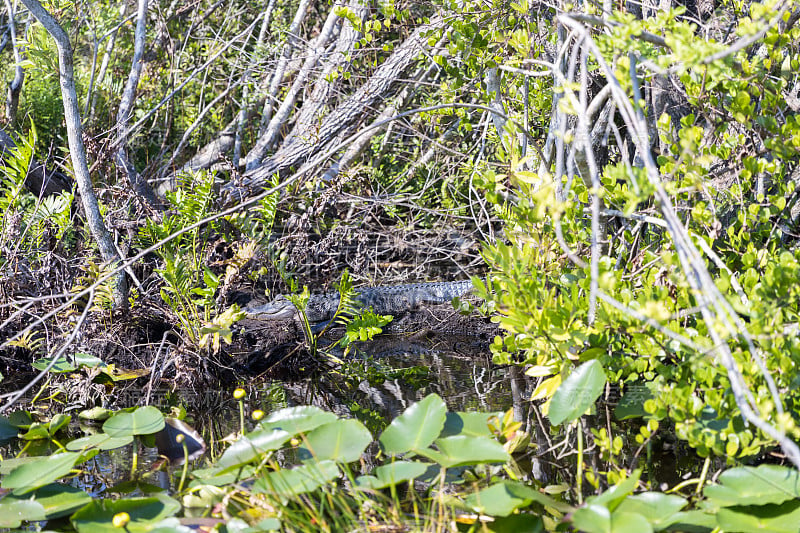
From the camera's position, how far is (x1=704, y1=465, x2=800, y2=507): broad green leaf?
4.95ft

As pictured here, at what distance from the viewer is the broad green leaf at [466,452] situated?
165cm

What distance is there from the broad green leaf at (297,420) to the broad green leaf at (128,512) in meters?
0.31

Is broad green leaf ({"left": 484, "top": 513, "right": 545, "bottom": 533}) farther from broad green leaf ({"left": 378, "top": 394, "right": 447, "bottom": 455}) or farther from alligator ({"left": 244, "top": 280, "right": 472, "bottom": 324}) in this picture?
alligator ({"left": 244, "top": 280, "right": 472, "bottom": 324})

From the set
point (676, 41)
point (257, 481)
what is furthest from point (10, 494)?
point (676, 41)

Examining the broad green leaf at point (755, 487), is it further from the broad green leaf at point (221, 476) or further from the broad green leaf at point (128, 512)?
the broad green leaf at point (128, 512)

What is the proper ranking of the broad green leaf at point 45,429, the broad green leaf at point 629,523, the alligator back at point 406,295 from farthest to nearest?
the alligator back at point 406,295, the broad green leaf at point 45,429, the broad green leaf at point 629,523

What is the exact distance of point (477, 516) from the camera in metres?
1.68

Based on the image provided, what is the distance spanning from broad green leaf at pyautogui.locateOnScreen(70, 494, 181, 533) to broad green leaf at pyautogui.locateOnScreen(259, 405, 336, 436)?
1.03 feet

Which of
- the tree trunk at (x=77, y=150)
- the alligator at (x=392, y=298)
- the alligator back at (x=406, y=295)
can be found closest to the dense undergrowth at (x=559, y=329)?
the tree trunk at (x=77, y=150)

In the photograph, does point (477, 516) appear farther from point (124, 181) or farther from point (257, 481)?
point (124, 181)

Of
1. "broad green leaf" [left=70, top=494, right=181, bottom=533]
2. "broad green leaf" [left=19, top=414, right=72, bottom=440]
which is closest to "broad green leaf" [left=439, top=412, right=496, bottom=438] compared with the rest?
"broad green leaf" [left=70, top=494, right=181, bottom=533]

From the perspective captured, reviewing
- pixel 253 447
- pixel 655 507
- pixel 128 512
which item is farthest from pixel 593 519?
pixel 128 512

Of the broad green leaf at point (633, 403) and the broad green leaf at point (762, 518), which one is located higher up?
the broad green leaf at point (762, 518)

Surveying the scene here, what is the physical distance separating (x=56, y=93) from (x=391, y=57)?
8.31 feet
